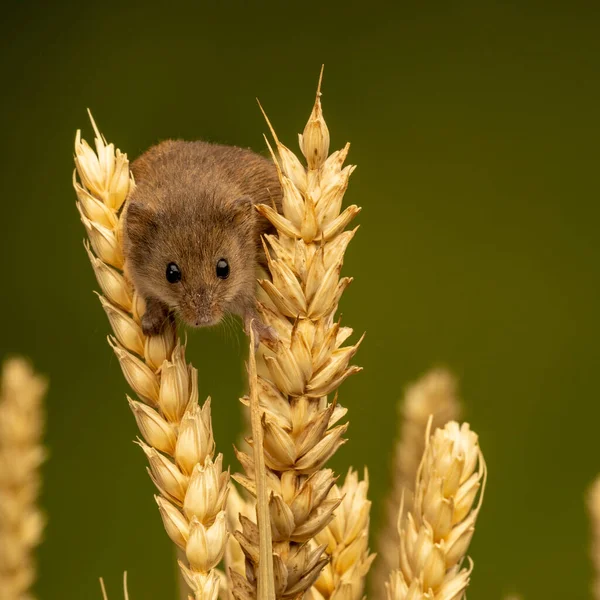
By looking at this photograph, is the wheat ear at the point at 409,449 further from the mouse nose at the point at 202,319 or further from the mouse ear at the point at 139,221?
the mouse ear at the point at 139,221

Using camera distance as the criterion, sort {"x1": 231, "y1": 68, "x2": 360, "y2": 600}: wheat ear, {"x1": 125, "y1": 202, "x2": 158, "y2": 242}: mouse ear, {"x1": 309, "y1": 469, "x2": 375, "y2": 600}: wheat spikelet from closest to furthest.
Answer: {"x1": 231, "y1": 68, "x2": 360, "y2": 600}: wheat ear → {"x1": 309, "y1": 469, "x2": 375, "y2": 600}: wheat spikelet → {"x1": 125, "y1": 202, "x2": 158, "y2": 242}: mouse ear

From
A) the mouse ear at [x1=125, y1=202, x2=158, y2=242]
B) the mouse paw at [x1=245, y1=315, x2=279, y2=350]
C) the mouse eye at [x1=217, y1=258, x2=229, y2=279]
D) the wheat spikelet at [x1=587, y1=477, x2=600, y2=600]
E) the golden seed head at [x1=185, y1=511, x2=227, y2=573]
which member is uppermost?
the mouse ear at [x1=125, y1=202, x2=158, y2=242]

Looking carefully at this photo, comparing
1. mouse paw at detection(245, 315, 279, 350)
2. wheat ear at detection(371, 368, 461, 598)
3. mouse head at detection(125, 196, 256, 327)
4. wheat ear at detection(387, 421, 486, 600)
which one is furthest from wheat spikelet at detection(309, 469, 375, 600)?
mouse head at detection(125, 196, 256, 327)

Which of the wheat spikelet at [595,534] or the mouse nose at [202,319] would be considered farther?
the mouse nose at [202,319]

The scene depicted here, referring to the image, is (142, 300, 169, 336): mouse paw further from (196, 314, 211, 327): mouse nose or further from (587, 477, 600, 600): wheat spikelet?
(587, 477, 600, 600): wheat spikelet

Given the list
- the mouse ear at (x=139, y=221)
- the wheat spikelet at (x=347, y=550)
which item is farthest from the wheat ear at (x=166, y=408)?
the mouse ear at (x=139, y=221)

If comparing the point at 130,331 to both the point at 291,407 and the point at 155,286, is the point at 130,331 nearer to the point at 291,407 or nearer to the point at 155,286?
the point at 291,407
